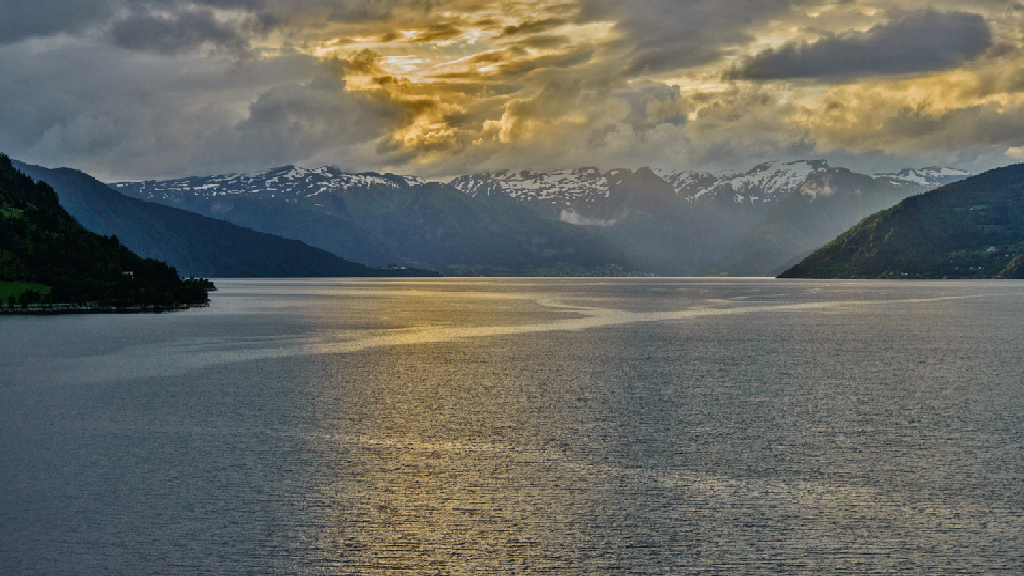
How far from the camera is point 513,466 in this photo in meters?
47.4

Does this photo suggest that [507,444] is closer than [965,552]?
No

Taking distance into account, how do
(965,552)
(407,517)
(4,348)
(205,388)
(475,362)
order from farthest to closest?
(4,348), (475,362), (205,388), (407,517), (965,552)

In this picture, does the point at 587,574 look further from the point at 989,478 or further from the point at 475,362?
the point at 475,362

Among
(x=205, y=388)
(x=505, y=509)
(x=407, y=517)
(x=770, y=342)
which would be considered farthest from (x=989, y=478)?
(x=770, y=342)

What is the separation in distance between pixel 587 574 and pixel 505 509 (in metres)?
8.42

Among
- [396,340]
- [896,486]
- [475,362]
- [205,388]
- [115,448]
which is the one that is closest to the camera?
[896,486]

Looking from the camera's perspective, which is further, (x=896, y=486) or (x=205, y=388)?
(x=205, y=388)

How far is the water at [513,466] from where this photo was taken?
3312cm

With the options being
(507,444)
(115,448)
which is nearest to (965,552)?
(507,444)

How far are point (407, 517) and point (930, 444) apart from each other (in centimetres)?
3452

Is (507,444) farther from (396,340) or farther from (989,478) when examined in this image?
(396,340)

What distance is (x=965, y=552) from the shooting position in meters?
32.8

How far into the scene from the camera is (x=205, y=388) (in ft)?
261

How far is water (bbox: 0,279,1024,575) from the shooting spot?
33125 mm
